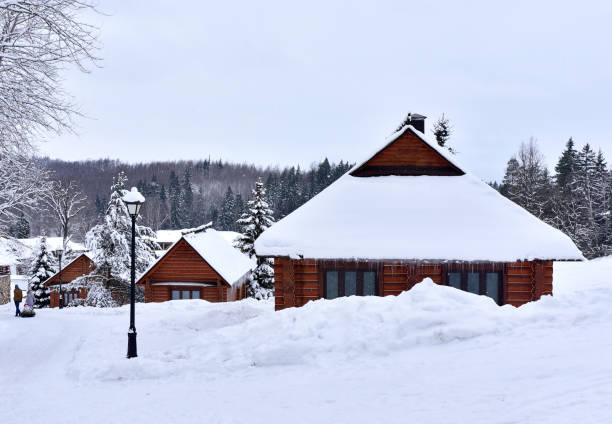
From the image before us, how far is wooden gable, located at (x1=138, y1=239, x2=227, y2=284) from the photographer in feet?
91.9

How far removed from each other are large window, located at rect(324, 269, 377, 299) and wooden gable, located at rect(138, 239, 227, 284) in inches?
593

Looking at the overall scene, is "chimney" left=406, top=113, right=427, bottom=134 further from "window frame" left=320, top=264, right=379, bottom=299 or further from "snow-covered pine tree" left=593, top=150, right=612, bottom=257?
"snow-covered pine tree" left=593, top=150, right=612, bottom=257

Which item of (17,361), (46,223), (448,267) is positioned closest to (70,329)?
(17,361)

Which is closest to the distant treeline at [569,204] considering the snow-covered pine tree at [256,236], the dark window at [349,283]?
the snow-covered pine tree at [256,236]

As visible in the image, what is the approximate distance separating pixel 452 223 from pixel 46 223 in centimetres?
13430

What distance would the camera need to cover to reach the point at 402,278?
14031 mm

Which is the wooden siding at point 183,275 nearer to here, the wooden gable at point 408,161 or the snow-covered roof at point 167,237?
the wooden gable at point 408,161

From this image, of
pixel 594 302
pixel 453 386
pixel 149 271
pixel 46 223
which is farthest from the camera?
pixel 46 223

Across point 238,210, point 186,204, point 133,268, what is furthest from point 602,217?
point 186,204

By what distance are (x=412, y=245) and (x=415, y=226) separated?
0.89m

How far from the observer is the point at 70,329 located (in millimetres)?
16953

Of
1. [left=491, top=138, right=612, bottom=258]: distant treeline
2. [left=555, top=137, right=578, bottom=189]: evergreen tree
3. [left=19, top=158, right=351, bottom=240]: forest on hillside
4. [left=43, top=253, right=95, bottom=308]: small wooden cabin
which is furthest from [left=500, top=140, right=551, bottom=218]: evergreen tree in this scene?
[left=19, top=158, right=351, bottom=240]: forest on hillside

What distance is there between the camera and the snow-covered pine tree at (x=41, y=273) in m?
38.2

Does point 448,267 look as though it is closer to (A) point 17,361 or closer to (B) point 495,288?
(B) point 495,288
